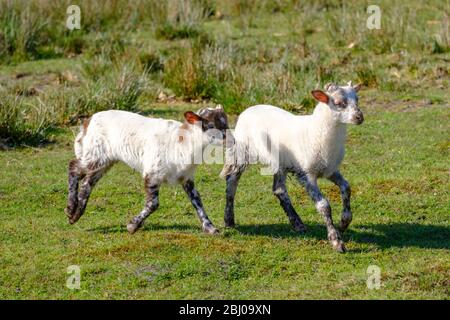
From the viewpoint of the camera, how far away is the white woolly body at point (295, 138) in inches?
394

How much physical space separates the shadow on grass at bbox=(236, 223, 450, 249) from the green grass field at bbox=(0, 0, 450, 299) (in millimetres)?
22

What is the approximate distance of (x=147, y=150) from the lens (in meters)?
10.3

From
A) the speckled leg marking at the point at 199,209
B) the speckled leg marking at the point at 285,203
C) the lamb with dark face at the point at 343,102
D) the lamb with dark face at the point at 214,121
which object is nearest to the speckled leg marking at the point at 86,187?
the speckled leg marking at the point at 199,209

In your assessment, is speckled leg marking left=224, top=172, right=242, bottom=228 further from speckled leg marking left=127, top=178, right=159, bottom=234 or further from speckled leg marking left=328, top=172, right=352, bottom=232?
speckled leg marking left=328, top=172, right=352, bottom=232

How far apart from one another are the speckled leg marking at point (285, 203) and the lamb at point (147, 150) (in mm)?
816

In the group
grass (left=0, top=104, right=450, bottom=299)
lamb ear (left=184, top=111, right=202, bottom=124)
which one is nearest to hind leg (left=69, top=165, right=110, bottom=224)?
grass (left=0, top=104, right=450, bottom=299)

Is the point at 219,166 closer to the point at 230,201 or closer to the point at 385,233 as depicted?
the point at 230,201

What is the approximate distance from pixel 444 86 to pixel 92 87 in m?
5.61

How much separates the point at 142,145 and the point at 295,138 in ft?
4.95

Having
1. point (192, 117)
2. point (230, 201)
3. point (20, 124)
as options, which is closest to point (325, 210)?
point (230, 201)

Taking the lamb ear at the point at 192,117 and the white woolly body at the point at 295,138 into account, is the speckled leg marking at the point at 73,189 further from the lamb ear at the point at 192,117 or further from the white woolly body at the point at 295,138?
the white woolly body at the point at 295,138
